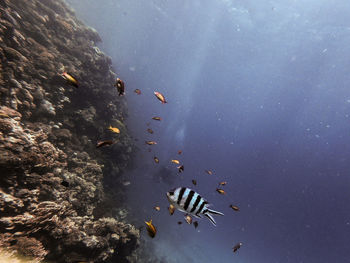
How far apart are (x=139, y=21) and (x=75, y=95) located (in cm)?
5236

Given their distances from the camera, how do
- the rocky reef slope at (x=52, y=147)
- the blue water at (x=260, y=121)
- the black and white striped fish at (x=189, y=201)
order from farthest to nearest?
the blue water at (x=260, y=121), the rocky reef slope at (x=52, y=147), the black and white striped fish at (x=189, y=201)

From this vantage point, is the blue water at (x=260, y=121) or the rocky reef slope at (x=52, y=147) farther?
the blue water at (x=260, y=121)

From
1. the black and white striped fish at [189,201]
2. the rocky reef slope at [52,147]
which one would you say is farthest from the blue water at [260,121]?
the black and white striped fish at [189,201]

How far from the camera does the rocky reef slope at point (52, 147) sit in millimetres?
4188

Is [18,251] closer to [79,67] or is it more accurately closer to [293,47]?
[79,67]

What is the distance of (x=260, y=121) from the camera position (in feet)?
274

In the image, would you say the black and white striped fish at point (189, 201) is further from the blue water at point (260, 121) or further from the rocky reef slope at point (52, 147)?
the blue water at point (260, 121)

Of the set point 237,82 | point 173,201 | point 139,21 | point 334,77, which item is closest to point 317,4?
point 334,77

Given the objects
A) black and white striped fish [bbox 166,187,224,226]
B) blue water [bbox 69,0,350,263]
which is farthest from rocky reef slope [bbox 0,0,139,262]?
blue water [bbox 69,0,350,263]

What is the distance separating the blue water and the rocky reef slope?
33.5ft

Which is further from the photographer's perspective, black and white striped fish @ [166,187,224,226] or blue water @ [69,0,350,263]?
blue water @ [69,0,350,263]

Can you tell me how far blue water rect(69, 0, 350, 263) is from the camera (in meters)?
26.1

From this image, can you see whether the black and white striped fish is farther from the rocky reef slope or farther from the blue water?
the blue water

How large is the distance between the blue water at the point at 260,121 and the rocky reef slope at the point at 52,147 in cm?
1021
